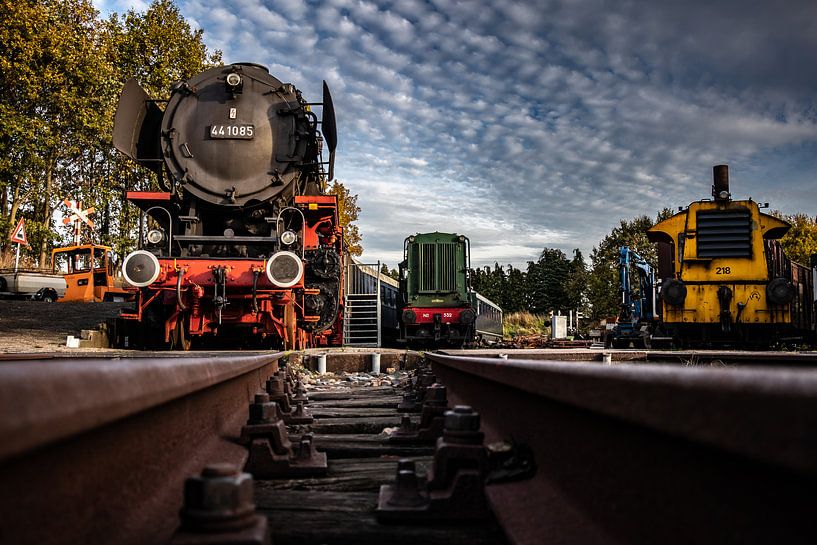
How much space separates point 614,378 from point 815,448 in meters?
0.44

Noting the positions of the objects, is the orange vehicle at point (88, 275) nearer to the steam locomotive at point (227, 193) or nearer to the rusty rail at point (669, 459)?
the steam locomotive at point (227, 193)

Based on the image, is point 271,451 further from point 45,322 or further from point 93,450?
point 45,322

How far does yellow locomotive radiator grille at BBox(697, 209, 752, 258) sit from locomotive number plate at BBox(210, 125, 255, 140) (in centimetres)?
673

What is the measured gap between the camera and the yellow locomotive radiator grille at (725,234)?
928cm

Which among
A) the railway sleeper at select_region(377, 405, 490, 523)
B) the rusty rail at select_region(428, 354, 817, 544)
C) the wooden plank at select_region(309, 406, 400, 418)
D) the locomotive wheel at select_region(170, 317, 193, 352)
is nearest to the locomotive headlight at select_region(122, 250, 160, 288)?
the locomotive wheel at select_region(170, 317, 193, 352)

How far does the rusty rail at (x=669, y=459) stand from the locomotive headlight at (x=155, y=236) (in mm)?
7630

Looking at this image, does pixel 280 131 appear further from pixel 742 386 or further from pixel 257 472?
pixel 742 386

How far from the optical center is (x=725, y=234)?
30.7ft

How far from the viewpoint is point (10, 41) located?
24.6m

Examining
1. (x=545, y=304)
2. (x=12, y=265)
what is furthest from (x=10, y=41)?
(x=545, y=304)

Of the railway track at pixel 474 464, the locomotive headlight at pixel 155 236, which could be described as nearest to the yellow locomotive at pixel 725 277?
the locomotive headlight at pixel 155 236

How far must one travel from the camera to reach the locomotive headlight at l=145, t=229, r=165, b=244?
836 cm

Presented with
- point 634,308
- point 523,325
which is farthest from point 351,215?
point 634,308

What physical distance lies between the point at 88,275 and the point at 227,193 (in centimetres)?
1840
